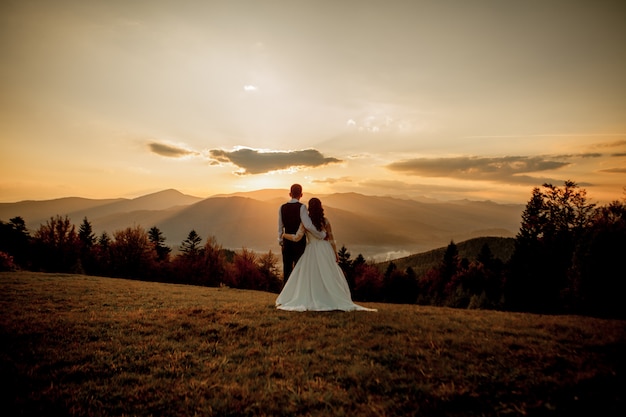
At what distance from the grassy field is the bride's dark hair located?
4145 mm

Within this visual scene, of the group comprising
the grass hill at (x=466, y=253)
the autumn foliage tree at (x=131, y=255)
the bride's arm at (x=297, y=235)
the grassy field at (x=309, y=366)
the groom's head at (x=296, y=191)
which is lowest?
the grass hill at (x=466, y=253)

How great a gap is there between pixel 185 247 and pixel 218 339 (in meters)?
86.1

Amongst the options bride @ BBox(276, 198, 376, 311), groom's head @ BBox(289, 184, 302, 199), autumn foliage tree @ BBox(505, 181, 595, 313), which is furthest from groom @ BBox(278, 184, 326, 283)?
autumn foliage tree @ BBox(505, 181, 595, 313)

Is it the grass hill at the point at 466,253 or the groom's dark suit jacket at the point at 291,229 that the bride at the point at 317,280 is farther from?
the grass hill at the point at 466,253

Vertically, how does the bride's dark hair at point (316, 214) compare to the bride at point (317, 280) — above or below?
above

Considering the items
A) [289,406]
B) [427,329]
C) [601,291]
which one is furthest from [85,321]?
[601,291]

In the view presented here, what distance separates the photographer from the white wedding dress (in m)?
13.0

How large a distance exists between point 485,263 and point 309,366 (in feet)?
332

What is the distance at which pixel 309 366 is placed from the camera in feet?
23.4

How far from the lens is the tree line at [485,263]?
115 ft

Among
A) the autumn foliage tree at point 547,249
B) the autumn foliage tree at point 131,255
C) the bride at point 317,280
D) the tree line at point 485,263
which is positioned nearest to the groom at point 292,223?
the bride at point 317,280

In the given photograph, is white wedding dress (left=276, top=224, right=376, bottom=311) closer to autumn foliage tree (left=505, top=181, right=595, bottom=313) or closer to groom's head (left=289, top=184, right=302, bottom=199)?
groom's head (left=289, top=184, right=302, bottom=199)

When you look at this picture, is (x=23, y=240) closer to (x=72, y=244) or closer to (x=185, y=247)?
(x=72, y=244)

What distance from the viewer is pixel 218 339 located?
9258 millimetres
